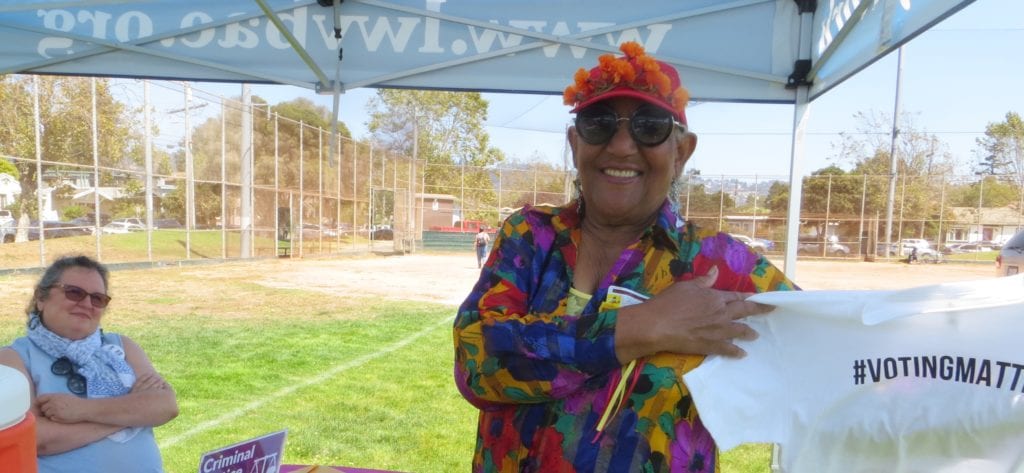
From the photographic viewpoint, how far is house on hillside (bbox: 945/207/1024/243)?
87.1ft

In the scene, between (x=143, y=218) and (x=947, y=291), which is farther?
(x=143, y=218)

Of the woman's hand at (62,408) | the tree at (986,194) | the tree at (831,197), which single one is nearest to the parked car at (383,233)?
the tree at (831,197)

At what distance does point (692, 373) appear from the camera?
3.92 feet

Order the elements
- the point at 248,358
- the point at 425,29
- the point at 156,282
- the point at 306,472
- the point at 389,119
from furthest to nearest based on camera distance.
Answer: the point at 389,119
the point at 156,282
the point at 248,358
the point at 425,29
the point at 306,472

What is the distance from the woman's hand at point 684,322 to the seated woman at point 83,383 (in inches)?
81.2

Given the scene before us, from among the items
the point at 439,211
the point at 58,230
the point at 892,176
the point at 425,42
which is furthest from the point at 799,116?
the point at 439,211

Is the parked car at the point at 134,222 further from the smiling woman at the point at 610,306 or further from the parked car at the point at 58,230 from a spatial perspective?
the smiling woman at the point at 610,306

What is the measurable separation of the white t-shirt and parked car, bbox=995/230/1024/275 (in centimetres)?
118

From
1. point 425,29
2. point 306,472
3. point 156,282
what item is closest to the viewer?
point 306,472

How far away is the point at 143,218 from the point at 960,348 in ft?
63.6

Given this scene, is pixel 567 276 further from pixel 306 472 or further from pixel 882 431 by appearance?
pixel 306 472

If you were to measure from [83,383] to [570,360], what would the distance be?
6.83 feet

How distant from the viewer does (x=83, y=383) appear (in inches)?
90.3

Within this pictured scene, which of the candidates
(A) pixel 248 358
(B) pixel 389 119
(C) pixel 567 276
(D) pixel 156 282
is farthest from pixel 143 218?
(B) pixel 389 119
